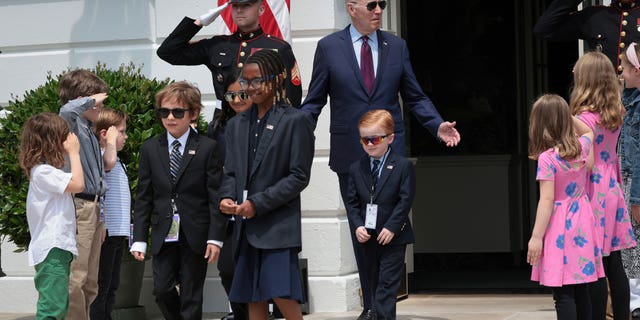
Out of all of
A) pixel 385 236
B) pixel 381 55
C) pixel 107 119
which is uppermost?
pixel 381 55

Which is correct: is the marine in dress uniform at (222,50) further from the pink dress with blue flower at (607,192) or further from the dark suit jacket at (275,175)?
the pink dress with blue flower at (607,192)

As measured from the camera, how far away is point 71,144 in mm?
7293

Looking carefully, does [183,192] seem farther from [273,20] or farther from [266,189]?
[273,20]

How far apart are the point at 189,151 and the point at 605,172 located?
240 centimetres

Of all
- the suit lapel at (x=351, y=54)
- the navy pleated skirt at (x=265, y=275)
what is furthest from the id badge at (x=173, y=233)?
the suit lapel at (x=351, y=54)

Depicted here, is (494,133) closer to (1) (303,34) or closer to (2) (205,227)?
(1) (303,34)

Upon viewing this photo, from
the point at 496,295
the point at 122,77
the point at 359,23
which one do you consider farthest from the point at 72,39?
the point at 496,295

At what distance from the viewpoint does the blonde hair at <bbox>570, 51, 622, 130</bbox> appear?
708cm

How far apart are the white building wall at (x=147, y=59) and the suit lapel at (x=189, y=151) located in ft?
6.07

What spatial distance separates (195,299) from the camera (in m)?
7.46

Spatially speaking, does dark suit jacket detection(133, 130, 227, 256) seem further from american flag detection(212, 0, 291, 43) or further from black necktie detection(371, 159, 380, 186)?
american flag detection(212, 0, 291, 43)

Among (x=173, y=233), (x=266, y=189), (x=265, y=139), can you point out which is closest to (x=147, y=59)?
(x=173, y=233)

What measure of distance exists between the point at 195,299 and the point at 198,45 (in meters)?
1.81

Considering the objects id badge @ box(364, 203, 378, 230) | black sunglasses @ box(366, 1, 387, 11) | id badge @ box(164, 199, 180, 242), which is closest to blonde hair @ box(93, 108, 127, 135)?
id badge @ box(164, 199, 180, 242)
